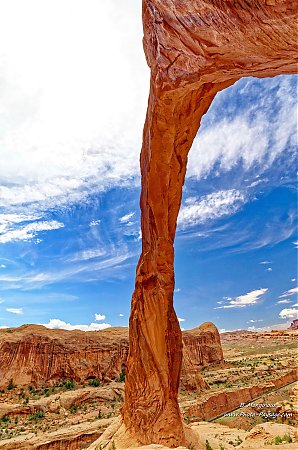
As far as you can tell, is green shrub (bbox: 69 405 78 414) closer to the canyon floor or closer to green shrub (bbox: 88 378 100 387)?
the canyon floor

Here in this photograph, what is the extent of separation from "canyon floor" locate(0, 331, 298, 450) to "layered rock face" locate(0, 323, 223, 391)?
1098 millimetres

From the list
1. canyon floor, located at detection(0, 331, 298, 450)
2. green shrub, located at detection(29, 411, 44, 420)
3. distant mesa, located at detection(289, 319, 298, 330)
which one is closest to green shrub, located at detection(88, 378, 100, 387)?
canyon floor, located at detection(0, 331, 298, 450)

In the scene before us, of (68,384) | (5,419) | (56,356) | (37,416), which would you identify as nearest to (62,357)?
(56,356)

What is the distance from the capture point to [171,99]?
8438mm

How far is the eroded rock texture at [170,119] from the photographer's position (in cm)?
470

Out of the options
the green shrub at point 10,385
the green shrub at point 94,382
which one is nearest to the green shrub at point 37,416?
the green shrub at point 10,385

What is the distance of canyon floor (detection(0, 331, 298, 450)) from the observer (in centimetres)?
1524

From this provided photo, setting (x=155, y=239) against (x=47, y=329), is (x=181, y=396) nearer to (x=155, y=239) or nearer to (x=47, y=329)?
(x=47, y=329)

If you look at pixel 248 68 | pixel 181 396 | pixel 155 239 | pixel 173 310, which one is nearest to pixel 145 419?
pixel 173 310

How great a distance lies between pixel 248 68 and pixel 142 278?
916 cm

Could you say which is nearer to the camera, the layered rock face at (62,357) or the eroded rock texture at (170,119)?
the eroded rock texture at (170,119)

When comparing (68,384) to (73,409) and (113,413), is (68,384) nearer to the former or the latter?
(73,409)

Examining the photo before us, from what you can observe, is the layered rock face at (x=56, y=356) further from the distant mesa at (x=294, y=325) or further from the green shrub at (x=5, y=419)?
the distant mesa at (x=294, y=325)

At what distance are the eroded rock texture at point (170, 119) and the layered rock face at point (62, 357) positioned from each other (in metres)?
23.3
